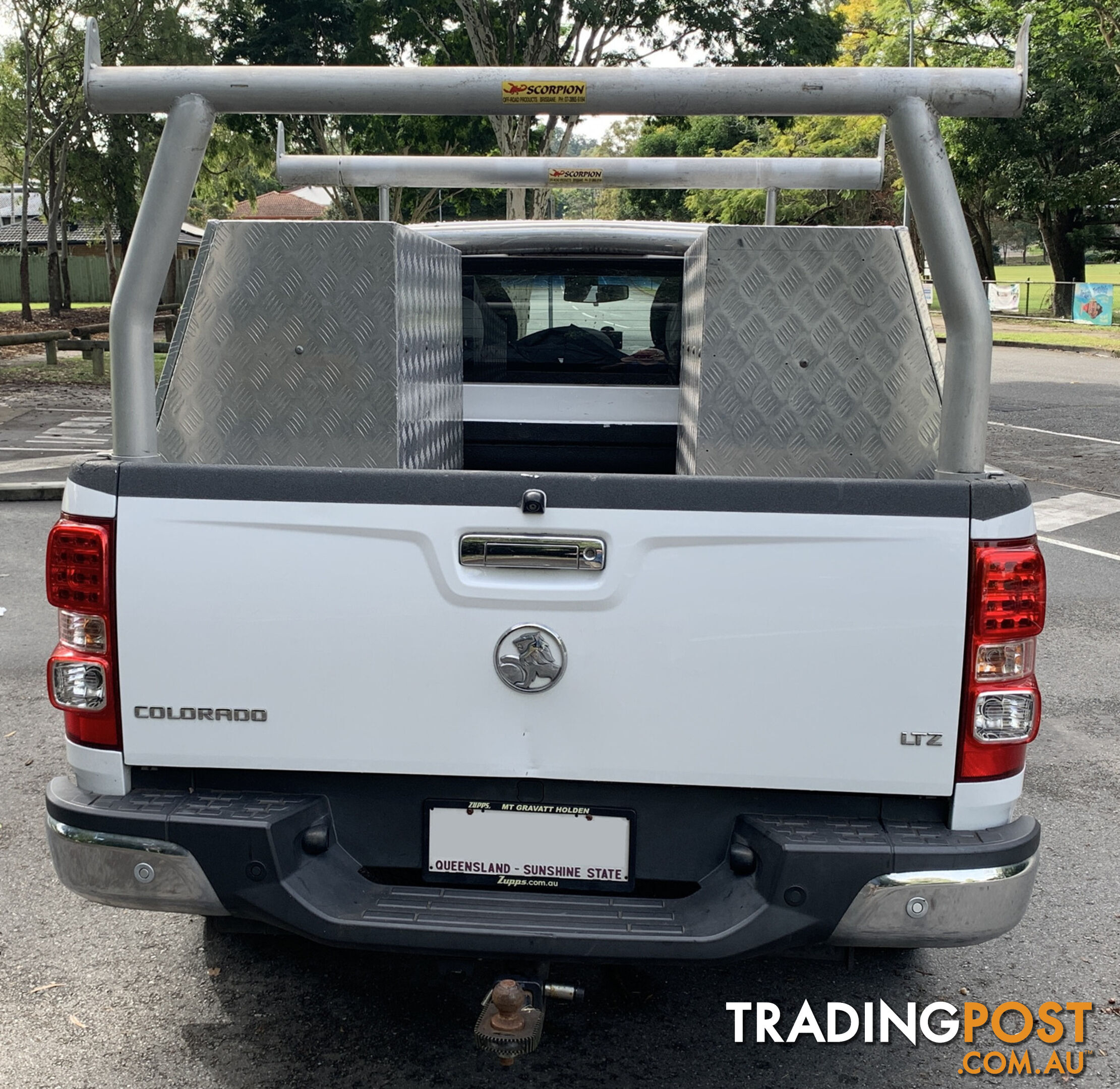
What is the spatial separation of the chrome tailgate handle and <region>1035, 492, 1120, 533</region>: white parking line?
7747mm

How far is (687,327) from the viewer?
160 inches

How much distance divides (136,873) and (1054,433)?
14.4 m

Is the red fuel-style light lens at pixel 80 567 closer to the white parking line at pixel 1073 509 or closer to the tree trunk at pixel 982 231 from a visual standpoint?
the white parking line at pixel 1073 509

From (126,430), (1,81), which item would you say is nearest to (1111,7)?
(1,81)

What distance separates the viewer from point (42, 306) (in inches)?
2354

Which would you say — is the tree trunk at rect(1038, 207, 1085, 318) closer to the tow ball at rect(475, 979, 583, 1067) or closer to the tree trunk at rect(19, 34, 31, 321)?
the tree trunk at rect(19, 34, 31, 321)

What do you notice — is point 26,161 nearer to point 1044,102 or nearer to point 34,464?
point 34,464

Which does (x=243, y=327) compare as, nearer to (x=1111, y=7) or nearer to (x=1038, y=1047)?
(x=1038, y=1047)

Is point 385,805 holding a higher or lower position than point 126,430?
lower

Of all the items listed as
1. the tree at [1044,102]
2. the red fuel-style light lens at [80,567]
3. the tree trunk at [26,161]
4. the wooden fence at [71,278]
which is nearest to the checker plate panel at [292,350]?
the red fuel-style light lens at [80,567]

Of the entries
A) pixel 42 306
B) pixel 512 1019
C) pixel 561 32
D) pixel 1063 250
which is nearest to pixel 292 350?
pixel 512 1019

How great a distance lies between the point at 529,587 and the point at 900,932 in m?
1.05

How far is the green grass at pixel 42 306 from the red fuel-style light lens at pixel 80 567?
169ft

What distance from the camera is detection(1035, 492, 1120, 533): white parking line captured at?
9.91m
